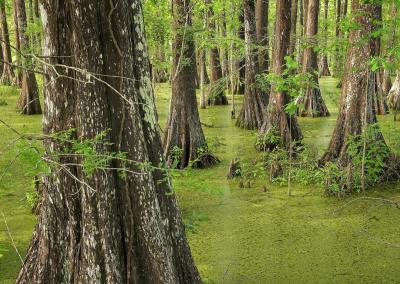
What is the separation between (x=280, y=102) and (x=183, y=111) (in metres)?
1.61

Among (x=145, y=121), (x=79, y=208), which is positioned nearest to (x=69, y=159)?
(x=79, y=208)

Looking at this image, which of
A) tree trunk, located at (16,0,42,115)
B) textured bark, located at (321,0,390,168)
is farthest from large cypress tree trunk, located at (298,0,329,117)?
tree trunk, located at (16,0,42,115)

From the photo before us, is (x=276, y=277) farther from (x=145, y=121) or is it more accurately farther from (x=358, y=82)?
(x=358, y=82)

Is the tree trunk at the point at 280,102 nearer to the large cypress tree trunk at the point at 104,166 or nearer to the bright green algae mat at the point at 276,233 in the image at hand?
the bright green algae mat at the point at 276,233

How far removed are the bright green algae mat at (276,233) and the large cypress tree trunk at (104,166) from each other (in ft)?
1.06

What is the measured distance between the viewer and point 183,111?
22.5 ft

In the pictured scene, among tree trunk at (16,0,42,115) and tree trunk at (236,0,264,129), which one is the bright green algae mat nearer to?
tree trunk at (236,0,264,129)

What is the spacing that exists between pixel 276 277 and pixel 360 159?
2562mm

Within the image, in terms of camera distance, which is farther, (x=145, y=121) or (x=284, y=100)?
(x=284, y=100)

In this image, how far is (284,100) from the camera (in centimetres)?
734

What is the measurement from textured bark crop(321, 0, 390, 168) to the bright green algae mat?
80 cm

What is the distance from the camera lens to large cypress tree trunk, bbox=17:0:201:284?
8.11 ft

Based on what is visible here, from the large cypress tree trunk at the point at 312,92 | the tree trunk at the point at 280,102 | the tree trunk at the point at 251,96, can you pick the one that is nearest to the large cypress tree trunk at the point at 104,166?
the tree trunk at the point at 280,102

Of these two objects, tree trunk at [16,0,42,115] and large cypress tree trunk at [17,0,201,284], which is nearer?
large cypress tree trunk at [17,0,201,284]
